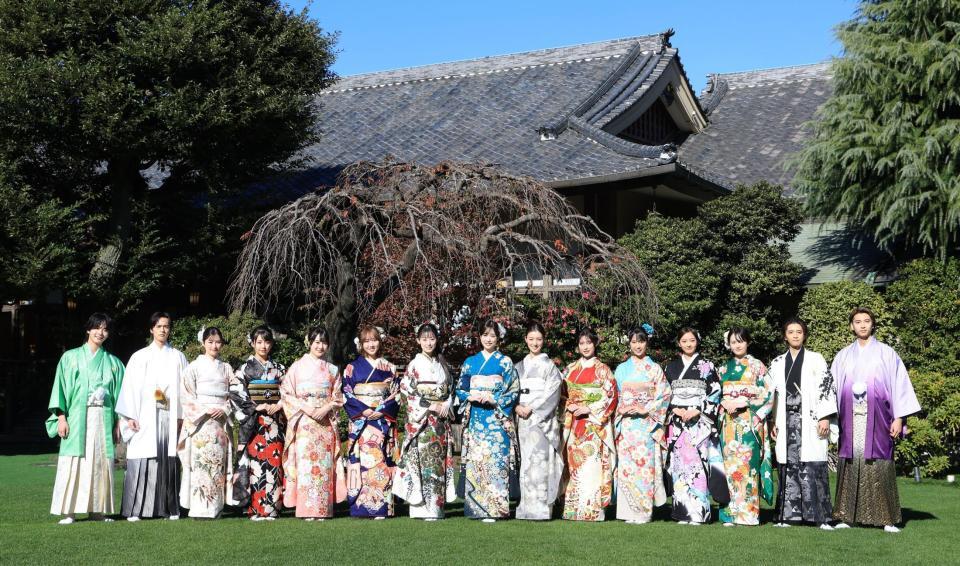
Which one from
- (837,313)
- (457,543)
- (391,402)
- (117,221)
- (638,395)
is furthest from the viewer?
(117,221)

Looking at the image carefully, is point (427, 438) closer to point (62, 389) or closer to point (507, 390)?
point (507, 390)

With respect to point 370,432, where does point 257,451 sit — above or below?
below

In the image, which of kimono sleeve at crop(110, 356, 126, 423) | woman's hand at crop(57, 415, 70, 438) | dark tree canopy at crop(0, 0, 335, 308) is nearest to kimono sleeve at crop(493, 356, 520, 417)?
kimono sleeve at crop(110, 356, 126, 423)

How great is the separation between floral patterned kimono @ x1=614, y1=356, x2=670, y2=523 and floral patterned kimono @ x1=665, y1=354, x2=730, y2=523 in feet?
0.38

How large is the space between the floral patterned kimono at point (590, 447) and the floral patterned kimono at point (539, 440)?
0.12 meters

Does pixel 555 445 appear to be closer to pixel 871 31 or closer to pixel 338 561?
pixel 338 561

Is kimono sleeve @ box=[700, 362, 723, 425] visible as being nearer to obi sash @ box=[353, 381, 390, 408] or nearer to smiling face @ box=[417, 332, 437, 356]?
smiling face @ box=[417, 332, 437, 356]

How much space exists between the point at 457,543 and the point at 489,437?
4.53ft

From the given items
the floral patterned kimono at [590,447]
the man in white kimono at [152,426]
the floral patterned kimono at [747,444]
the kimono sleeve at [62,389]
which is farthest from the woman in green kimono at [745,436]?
the kimono sleeve at [62,389]

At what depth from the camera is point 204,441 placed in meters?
8.75

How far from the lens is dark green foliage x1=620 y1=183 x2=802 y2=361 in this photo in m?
13.4

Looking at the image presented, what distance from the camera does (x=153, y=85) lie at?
1378cm

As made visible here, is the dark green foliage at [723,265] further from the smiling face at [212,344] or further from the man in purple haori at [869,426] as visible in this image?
the smiling face at [212,344]

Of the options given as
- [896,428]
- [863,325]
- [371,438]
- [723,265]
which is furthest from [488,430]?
[723,265]
